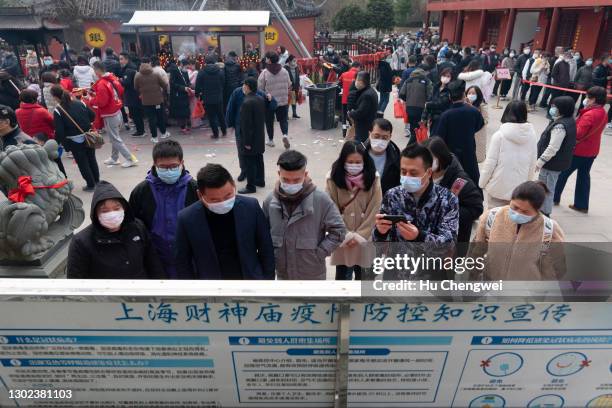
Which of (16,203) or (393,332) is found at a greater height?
(393,332)

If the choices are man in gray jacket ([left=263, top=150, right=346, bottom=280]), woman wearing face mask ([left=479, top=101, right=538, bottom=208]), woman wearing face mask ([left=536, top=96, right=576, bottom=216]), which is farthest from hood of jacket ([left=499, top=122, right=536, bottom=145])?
man in gray jacket ([left=263, top=150, right=346, bottom=280])

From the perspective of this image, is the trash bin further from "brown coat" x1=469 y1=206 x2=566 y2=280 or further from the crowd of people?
"brown coat" x1=469 y1=206 x2=566 y2=280

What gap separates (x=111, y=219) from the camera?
2.58 metres

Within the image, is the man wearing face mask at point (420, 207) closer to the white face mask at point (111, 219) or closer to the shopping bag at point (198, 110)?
the white face mask at point (111, 219)

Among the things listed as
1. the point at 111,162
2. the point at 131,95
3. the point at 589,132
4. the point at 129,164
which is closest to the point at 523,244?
the point at 589,132

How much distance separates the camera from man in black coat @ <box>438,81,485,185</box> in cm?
500

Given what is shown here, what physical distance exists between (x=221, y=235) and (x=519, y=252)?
6.00 ft

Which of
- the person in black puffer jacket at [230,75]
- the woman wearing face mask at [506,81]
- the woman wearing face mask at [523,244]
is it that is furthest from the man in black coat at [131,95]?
the woman wearing face mask at [506,81]

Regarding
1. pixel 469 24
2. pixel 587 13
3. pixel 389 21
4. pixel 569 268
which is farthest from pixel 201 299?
pixel 389 21

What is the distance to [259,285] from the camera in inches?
63.7

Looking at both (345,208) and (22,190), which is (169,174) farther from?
(22,190)

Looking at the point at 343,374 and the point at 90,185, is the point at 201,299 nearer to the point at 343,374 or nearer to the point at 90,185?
the point at 343,374

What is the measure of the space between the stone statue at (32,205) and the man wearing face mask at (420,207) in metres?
2.92

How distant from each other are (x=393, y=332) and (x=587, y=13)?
1991 centimetres
